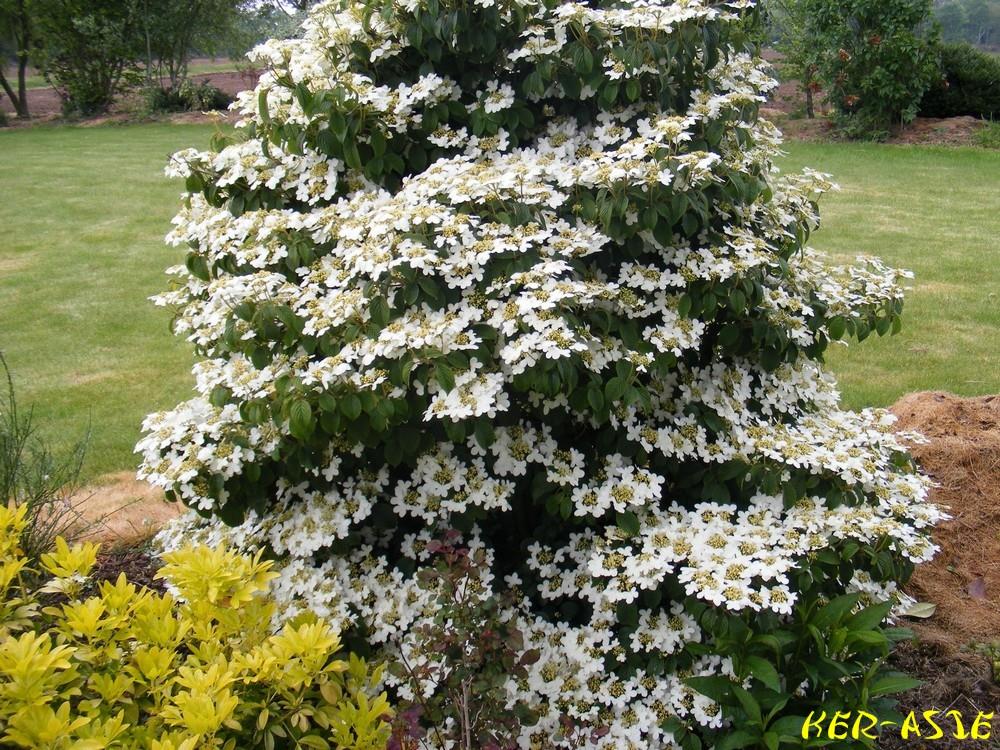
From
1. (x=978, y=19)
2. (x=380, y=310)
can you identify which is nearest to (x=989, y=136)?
(x=380, y=310)

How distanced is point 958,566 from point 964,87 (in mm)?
15520

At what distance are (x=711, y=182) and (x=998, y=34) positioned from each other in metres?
40.8

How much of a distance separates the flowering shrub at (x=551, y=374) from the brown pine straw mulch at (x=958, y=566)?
1.23ft

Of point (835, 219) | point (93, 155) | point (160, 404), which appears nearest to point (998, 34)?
point (835, 219)

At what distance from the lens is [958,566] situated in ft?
10.9

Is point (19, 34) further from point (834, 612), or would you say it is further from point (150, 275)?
point (834, 612)

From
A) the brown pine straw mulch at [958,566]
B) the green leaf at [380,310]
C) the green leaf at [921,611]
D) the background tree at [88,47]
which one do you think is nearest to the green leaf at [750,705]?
the brown pine straw mulch at [958,566]

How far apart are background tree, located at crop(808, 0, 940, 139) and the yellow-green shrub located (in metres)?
15.6

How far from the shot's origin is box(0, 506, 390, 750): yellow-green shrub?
1668 millimetres

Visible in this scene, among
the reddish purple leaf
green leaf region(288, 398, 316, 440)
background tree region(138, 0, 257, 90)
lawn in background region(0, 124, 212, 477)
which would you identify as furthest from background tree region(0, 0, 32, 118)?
the reddish purple leaf

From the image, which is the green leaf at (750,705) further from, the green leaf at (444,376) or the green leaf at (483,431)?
the green leaf at (444,376)

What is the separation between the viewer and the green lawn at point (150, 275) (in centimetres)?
538

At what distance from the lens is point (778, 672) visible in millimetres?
2223

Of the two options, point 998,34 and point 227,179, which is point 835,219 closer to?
point 227,179
